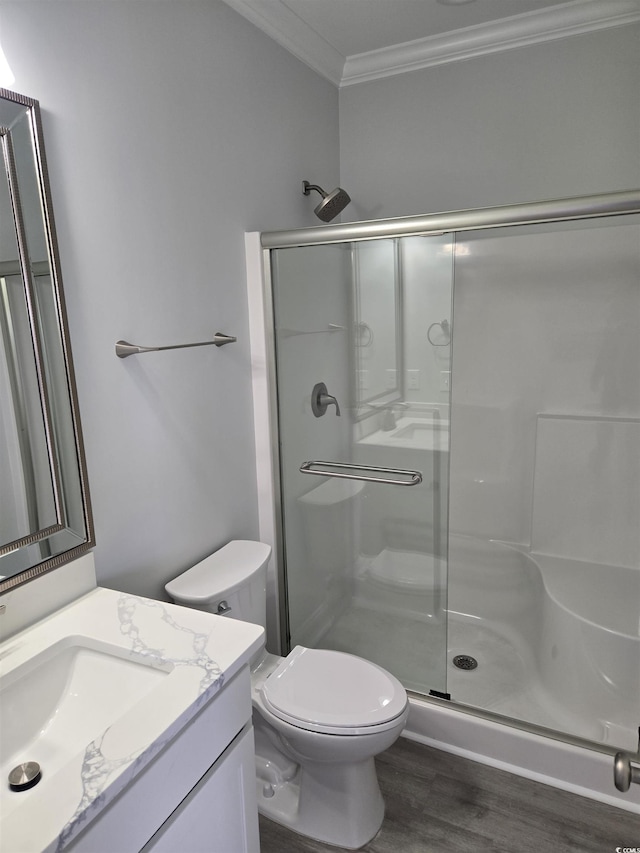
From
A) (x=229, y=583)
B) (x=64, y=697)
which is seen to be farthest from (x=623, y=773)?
(x=229, y=583)

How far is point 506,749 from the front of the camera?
1953 millimetres

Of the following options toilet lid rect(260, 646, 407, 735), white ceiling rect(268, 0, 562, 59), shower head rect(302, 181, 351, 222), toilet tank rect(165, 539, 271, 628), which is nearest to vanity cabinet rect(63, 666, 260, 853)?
toilet lid rect(260, 646, 407, 735)

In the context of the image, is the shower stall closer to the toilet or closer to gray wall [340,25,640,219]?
gray wall [340,25,640,219]

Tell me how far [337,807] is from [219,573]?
2.48ft

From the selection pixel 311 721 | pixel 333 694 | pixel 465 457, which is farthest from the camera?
pixel 465 457

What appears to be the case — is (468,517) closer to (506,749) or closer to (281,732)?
(506,749)

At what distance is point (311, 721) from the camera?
157cm

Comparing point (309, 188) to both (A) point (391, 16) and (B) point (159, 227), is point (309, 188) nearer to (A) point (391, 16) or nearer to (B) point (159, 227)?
(A) point (391, 16)

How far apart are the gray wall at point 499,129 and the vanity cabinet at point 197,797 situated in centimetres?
215

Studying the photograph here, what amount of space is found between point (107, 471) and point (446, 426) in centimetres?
113

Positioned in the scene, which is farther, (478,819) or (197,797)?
(478,819)

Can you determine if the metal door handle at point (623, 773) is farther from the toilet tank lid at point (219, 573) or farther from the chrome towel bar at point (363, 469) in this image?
the chrome towel bar at point (363, 469)

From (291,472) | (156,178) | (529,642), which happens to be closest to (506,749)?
(529,642)

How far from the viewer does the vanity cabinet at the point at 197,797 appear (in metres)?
0.95
